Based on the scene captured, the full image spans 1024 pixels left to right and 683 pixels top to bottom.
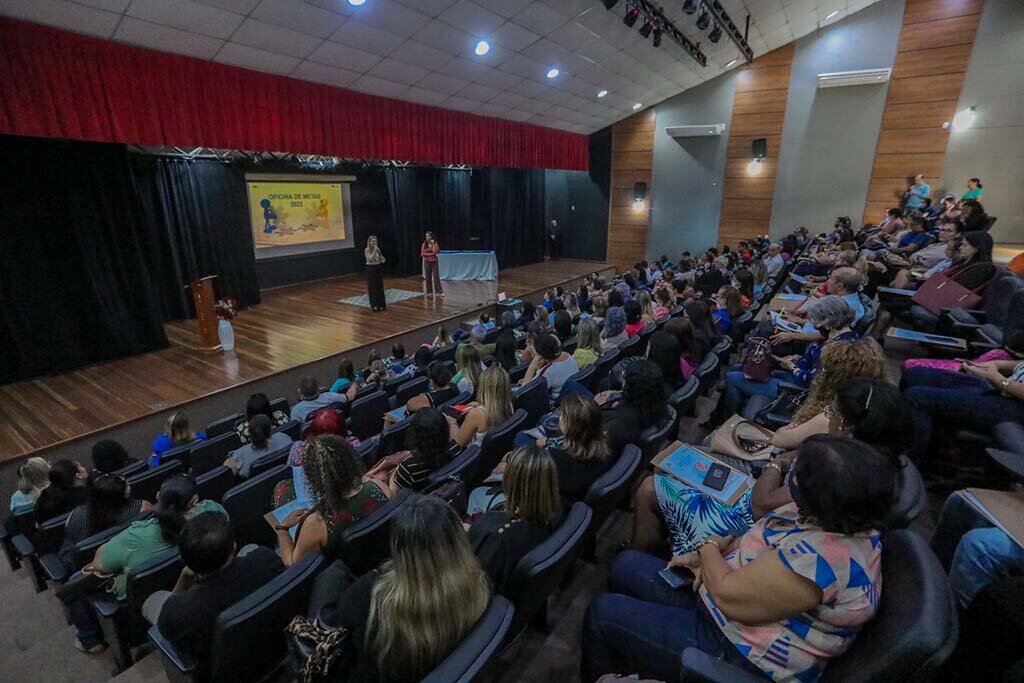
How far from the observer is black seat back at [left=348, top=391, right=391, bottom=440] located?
3947 millimetres

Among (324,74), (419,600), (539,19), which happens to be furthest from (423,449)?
(539,19)

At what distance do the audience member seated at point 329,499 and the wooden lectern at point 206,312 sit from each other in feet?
20.1

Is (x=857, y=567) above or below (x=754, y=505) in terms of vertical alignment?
above

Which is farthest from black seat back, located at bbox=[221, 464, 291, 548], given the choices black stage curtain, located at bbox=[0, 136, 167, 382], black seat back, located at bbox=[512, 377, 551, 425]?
black stage curtain, located at bbox=[0, 136, 167, 382]

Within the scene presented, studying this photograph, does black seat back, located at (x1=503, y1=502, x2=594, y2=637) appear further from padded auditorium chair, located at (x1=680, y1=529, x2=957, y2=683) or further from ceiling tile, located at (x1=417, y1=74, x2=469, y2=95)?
ceiling tile, located at (x1=417, y1=74, x2=469, y2=95)

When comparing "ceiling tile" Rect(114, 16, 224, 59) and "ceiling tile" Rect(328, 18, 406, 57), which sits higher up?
"ceiling tile" Rect(328, 18, 406, 57)

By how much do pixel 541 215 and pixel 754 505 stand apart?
15190mm

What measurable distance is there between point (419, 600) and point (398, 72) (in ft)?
26.1

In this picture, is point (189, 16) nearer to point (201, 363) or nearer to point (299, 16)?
point (299, 16)

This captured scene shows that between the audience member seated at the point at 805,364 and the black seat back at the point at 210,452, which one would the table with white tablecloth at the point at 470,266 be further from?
the audience member seated at the point at 805,364

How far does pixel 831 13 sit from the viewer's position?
379 inches

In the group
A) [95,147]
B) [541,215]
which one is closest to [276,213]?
[95,147]

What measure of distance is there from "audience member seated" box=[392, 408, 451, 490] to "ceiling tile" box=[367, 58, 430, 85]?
6.55 meters

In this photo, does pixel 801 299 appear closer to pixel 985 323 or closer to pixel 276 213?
pixel 985 323
